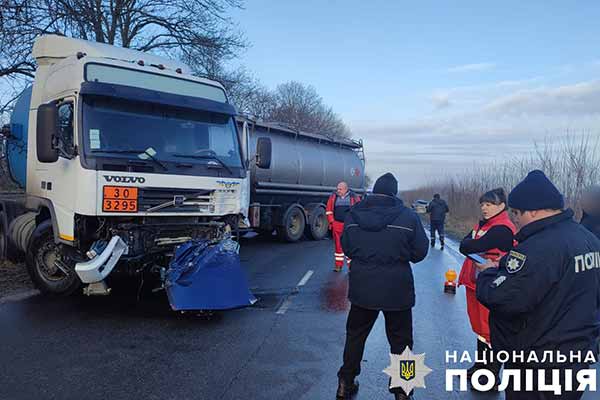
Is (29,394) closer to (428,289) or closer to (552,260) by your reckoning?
(552,260)

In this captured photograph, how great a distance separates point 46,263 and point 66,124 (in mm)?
2083

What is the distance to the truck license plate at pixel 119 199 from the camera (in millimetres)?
5789

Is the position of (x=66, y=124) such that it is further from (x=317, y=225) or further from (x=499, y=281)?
(x=317, y=225)

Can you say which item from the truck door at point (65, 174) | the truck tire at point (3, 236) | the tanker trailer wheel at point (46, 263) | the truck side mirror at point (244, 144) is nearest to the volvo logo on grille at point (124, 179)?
the truck door at point (65, 174)

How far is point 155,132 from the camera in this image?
6.44m

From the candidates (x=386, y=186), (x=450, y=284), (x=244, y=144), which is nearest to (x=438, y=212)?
(x=450, y=284)

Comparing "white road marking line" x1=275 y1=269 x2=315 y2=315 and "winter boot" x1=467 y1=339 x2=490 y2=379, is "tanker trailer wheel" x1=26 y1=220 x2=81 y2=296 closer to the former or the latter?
"white road marking line" x1=275 y1=269 x2=315 y2=315

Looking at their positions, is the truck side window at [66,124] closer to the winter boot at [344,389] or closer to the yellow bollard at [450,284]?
the winter boot at [344,389]

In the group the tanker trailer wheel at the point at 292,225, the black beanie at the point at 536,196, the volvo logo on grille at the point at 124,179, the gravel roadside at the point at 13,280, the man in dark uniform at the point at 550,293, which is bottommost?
the gravel roadside at the point at 13,280

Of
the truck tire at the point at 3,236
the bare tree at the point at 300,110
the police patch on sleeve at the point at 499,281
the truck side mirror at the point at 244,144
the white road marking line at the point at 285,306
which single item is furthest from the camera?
the bare tree at the point at 300,110

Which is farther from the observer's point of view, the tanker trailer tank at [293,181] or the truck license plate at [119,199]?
the tanker trailer tank at [293,181]

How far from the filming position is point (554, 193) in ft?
8.56

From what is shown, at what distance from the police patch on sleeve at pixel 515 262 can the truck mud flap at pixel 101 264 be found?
4598mm

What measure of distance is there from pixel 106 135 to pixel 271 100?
55780 millimetres
